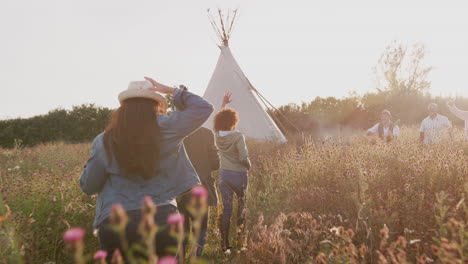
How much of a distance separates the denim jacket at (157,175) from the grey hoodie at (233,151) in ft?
6.12

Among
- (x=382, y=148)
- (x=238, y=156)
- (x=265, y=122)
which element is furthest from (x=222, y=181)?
(x=265, y=122)

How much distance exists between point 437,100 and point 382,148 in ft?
70.4

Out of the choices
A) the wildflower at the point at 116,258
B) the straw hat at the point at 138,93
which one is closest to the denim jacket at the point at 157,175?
the straw hat at the point at 138,93

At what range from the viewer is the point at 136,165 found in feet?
5.24

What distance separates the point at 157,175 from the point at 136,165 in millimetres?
172

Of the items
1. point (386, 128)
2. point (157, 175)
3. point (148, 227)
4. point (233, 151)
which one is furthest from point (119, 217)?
point (386, 128)

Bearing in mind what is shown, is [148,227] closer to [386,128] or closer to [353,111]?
[386,128]

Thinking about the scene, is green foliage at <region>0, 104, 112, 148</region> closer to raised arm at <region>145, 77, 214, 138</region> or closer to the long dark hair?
raised arm at <region>145, 77, 214, 138</region>

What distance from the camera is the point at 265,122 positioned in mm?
11242

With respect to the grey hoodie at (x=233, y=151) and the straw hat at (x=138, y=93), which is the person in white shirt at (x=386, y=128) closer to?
the grey hoodie at (x=233, y=151)

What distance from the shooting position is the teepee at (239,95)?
11.3 meters

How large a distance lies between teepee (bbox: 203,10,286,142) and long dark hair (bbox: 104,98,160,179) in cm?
935

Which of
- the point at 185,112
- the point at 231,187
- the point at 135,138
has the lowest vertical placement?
the point at 231,187

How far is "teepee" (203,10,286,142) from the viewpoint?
11.3 m
